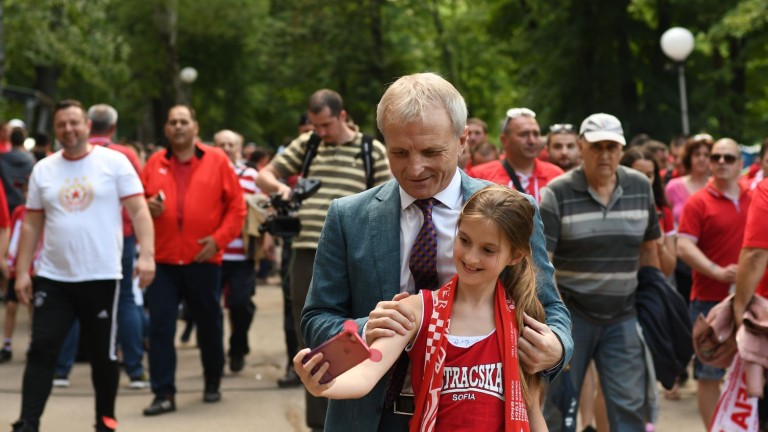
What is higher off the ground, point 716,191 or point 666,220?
point 716,191

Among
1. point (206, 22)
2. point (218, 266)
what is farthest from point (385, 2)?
point (218, 266)

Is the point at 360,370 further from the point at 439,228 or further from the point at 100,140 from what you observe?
the point at 100,140

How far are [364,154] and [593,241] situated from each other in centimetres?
198

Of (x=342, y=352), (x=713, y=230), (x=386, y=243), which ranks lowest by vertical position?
(x=713, y=230)

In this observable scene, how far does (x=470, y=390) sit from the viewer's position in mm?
3361

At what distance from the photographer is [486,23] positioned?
3178cm

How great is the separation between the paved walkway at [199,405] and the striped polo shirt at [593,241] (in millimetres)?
2355

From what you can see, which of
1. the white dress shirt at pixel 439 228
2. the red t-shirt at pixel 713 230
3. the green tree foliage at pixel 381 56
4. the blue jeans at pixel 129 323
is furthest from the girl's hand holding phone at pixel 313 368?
the green tree foliage at pixel 381 56

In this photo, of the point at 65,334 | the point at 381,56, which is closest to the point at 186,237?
the point at 65,334

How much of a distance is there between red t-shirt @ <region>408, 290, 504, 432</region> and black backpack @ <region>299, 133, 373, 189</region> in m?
4.40

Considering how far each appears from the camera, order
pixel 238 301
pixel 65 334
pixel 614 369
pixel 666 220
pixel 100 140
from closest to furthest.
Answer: pixel 614 369 → pixel 65 334 → pixel 666 220 → pixel 100 140 → pixel 238 301

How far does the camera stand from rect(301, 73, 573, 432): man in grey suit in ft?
11.0

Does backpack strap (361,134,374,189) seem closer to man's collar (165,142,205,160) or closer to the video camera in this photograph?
the video camera

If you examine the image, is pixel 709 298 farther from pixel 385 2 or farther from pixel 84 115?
pixel 385 2
